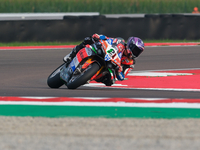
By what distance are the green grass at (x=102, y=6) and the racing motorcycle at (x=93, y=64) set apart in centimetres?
2823

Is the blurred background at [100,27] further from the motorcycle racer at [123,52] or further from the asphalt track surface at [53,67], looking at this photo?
the motorcycle racer at [123,52]

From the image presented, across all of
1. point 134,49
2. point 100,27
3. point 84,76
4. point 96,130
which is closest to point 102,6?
point 100,27

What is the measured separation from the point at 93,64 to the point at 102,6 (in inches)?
1190

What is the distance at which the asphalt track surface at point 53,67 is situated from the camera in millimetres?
8570

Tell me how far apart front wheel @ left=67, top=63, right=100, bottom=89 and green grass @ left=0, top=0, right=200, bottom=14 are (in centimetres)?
2844

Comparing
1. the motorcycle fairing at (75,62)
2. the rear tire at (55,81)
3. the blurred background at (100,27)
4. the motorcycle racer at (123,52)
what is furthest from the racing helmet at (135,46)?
the blurred background at (100,27)

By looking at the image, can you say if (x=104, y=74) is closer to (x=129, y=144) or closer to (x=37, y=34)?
(x=129, y=144)

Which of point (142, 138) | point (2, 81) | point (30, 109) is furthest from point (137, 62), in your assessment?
point (142, 138)

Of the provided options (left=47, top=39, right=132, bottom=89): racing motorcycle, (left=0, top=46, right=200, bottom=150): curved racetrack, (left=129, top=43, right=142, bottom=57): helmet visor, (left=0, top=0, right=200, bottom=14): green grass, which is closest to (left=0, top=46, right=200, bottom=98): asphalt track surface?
(left=0, top=46, right=200, bottom=150): curved racetrack

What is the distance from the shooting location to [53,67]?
1356 centimetres

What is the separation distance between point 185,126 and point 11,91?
4.15 m

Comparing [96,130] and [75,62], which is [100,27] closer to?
[75,62]

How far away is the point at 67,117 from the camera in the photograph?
654 centimetres

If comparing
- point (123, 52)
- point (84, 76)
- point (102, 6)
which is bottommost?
point (102, 6)
